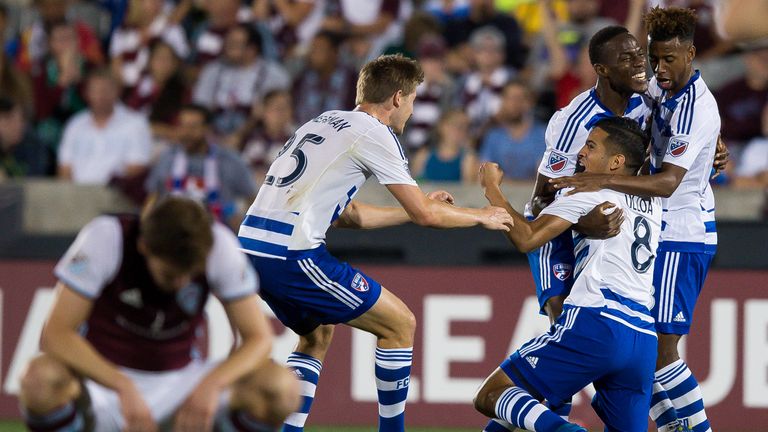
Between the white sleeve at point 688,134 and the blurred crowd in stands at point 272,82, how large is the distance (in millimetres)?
3492

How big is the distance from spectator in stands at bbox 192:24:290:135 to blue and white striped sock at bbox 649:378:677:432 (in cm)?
545

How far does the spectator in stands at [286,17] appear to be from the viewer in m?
11.2

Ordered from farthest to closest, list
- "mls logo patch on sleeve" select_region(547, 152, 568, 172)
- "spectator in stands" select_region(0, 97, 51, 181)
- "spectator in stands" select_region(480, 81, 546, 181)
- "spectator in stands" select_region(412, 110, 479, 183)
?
"spectator in stands" select_region(0, 97, 51, 181) → "spectator in stands" select_region(412, 110, 479, 183) → "spectator in stands" select_region(480, 81, 546, 181) → "mls logo patch on sleeve" select_region(547, 152, 568, 172)

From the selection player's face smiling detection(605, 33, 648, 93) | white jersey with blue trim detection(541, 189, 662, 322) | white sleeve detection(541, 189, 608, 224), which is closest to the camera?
white jersey with blue trim detection(541, 189, 662, 322)

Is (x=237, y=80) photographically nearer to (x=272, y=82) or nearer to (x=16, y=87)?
(x=272, y=82)

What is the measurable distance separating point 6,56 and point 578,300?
25.9 ft

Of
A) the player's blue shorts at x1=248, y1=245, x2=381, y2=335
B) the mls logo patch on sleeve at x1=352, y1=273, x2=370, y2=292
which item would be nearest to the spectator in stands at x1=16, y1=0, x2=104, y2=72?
the player's blue shorts at x1=248, y1=245, x2=381, y2=335

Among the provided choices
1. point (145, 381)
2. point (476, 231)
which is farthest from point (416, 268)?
point (145, 381)

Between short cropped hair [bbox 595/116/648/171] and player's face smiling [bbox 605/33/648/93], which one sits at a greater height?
player's face smiling [bbox 605/33/648/93]

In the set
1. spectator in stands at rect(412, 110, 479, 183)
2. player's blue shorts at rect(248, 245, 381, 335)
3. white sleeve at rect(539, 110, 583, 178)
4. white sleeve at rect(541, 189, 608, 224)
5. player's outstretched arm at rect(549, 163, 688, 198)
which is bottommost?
player's blue shorts at rect(248, 245, 381, 335)

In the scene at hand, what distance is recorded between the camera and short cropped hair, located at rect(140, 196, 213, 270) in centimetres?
387

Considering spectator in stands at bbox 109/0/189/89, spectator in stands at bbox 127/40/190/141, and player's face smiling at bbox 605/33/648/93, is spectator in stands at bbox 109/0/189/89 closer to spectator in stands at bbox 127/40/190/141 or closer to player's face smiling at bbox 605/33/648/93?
spectator in stands at bbox 127/40/190/141

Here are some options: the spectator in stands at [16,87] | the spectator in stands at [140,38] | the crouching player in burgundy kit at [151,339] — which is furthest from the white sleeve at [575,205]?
the spectator in stands at [16,87]

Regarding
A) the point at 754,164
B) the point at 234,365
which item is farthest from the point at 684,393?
the point at 754,164
